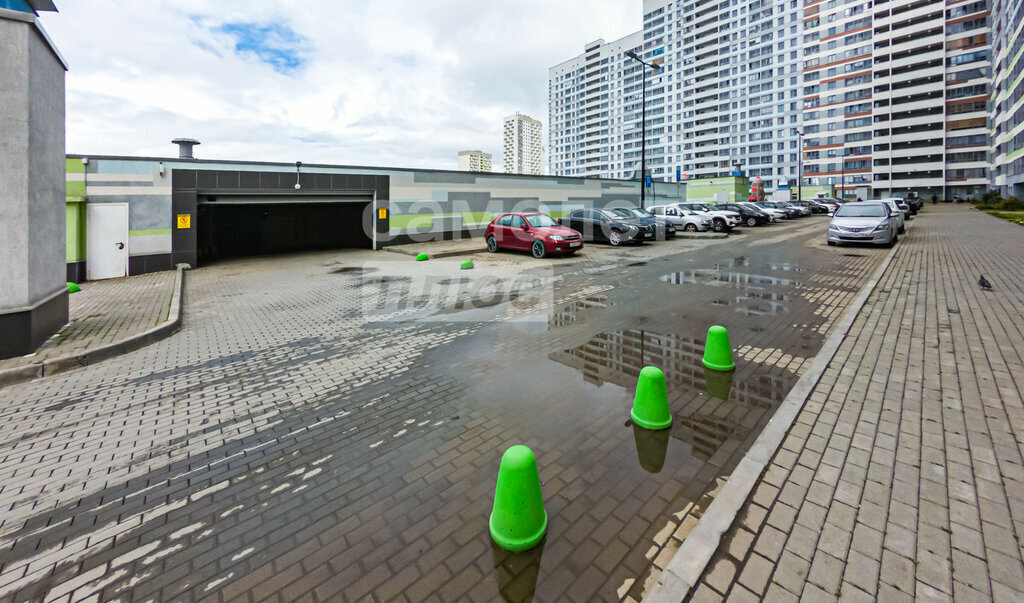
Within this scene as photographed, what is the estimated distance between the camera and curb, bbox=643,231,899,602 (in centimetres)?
219

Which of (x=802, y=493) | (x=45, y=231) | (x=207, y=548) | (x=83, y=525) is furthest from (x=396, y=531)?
(x=45, y=231)

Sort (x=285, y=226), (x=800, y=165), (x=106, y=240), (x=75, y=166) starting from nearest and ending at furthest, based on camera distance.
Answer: (x=75, y=166) < (x=106, y=240) < (x=285, y=226) < (x=800, y=165)

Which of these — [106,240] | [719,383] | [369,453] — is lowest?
[369,453]

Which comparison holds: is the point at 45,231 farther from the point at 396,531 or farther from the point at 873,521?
the point at 873,521

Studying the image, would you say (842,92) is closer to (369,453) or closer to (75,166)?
(75,166)

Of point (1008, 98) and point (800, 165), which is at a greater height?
point (1008, 98)

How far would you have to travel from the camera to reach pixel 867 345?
18.7 feet

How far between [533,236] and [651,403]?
505 inches

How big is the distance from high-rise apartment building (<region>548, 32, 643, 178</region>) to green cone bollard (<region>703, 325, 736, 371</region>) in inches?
4831

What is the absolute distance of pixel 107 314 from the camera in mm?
8516

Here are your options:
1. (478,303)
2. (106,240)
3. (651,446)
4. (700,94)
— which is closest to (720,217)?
(478,303)

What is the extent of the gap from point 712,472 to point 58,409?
6.26 metres

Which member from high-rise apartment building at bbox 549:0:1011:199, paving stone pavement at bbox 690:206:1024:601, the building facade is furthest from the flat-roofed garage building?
the building facade

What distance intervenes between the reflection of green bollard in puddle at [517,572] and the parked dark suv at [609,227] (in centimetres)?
1778
